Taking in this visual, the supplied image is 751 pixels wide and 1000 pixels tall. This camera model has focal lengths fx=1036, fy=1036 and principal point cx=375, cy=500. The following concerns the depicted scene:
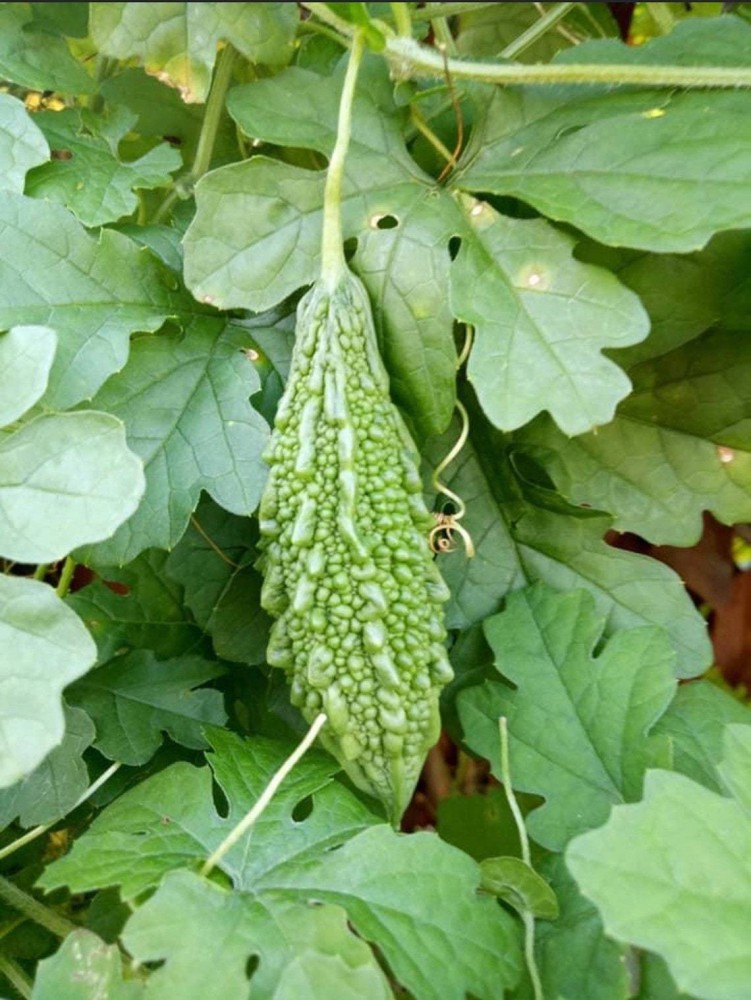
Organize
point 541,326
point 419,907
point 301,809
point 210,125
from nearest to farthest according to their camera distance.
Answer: point 419,907 → point 541,326 → point 210,125 → point 301,809

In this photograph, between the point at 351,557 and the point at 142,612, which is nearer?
the point at 351,557

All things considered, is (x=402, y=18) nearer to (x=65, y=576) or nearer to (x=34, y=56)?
(x=34, y=56)

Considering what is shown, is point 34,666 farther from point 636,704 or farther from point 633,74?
point 633,74

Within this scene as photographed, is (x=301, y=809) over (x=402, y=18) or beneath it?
beneath

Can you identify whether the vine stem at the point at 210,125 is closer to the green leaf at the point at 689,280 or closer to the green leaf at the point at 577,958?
the green leaf at the point at 689,280

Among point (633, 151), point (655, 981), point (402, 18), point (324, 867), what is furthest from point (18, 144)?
point (655, 981)

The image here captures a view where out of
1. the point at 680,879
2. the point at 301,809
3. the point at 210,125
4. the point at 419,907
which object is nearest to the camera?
the point at 680,879

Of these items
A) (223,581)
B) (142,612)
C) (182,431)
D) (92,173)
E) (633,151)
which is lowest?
(142,612)
